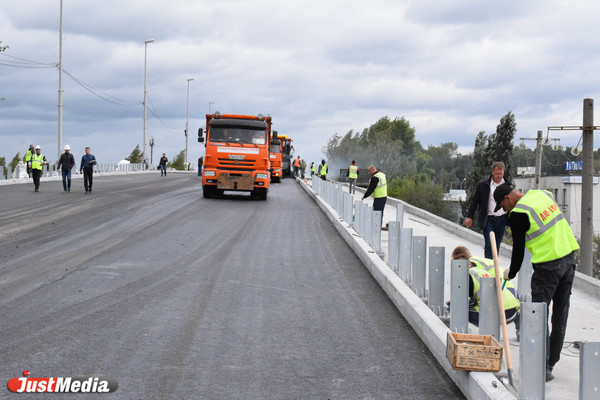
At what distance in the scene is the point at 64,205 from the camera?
21703mm

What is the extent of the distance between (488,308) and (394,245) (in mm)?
4171

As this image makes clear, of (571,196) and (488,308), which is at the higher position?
(571,196)

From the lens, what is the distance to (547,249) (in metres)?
6.27

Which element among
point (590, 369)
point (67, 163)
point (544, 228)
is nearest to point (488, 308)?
point (544, 228)

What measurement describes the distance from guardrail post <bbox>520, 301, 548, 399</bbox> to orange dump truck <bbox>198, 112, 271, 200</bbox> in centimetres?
2120

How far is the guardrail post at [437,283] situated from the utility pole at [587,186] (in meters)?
14.3

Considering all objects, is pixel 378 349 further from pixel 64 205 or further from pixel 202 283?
pixel 64 205

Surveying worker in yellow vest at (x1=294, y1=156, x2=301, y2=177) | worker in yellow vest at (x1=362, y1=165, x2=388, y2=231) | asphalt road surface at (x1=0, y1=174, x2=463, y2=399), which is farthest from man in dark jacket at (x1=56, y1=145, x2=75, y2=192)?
worker in yellow vest at (x1=294, y1=156, x2=301, y2=177)

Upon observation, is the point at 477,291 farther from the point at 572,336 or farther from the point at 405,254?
the point at 405,254

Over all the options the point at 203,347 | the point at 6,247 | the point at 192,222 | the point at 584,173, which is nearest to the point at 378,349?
the point at 203,347

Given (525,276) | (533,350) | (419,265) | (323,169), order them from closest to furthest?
(533,350) < (419,265) < (525,276) < (323,169)

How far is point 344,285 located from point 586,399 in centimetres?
591

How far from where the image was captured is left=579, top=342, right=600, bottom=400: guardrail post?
437 cm

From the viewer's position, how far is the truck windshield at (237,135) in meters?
26.2
